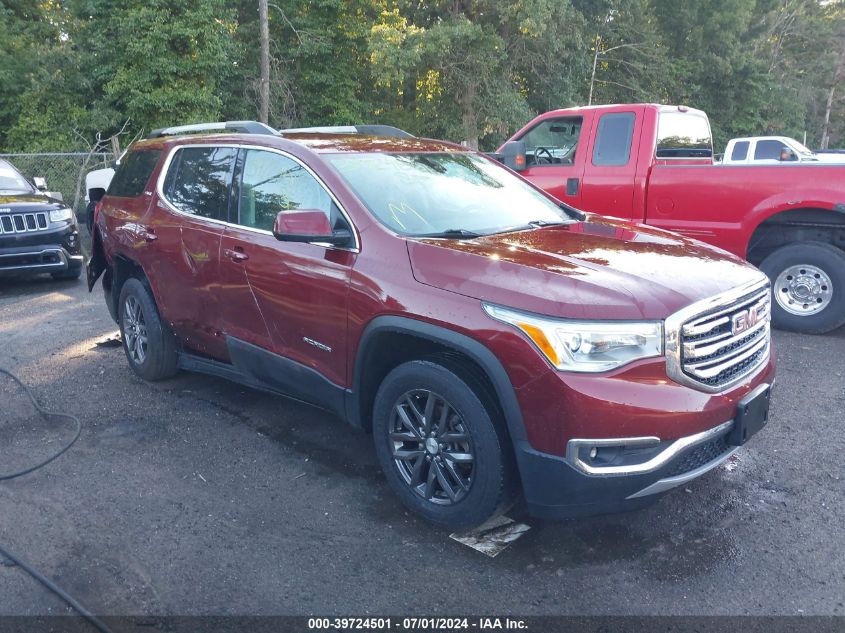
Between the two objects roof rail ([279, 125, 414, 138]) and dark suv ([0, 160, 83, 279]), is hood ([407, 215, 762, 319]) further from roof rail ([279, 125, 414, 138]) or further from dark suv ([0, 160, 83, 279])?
dark suv ([0, 160, 83, 279])

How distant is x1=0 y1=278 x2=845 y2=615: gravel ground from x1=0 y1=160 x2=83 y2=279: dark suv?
4.48 m

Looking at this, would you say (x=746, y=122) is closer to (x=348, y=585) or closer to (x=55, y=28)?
(x=55, y=28)

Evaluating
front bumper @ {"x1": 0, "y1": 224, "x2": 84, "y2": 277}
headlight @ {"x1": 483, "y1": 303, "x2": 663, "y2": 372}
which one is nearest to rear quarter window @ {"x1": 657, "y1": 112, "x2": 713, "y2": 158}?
headlight @ {"x1": 483, "y1": 303, "x2": 663, "y2": 372}

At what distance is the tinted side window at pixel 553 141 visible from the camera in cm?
796

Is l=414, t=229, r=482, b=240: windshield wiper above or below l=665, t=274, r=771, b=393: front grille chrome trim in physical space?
above

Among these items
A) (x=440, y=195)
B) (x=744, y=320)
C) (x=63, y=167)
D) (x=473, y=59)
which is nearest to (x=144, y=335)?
(x=440, y=195)

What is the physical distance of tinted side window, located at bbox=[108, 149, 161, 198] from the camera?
5398mm

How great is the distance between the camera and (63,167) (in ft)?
46.1

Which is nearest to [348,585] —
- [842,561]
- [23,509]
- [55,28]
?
[23,509]

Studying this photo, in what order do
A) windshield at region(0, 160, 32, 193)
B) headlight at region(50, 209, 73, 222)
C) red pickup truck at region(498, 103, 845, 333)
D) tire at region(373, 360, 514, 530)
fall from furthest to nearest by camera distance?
windshield at region(0, 160, 32, 193) → headlight at region(50, 209, 73, 222) → red pickup truck at region(498, 103, 845, 333) → tire at region(373, 360, 514, 530)

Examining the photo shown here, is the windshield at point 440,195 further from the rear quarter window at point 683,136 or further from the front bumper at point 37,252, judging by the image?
the front bumper at point 37,252

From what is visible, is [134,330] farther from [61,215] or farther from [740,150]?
[740,150]

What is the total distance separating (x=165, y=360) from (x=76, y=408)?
26.5 inches

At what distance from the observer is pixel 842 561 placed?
3.12m
